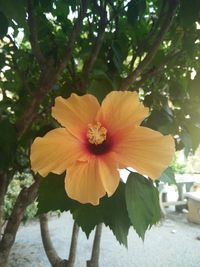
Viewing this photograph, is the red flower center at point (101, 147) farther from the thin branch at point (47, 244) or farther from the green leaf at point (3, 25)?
the thin branch at point (47, 244)

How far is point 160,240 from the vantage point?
282 cm

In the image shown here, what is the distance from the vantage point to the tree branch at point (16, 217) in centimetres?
53

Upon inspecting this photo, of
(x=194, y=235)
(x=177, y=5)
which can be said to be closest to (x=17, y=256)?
(x=194, y=235)

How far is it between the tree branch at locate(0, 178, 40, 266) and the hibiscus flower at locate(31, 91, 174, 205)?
0.85 ft

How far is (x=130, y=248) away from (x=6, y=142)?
231cm

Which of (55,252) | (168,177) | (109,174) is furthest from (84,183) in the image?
(55,252)

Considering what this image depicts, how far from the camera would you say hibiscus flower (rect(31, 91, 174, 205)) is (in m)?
0.27

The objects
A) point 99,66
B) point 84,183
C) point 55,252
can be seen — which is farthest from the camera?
point 55,252

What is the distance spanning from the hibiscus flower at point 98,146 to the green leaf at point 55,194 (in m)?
0.05

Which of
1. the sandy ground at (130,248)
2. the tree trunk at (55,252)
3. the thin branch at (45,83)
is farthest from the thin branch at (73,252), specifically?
the sandy ground at (130,248)

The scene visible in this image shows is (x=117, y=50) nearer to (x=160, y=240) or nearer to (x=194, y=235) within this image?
(x=160, y=240)

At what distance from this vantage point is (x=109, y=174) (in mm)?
273

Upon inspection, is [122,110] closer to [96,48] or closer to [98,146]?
[98,146]

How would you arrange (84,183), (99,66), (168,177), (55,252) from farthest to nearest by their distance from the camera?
(55,252) < (99,66) < (168,177) < (84,183)
